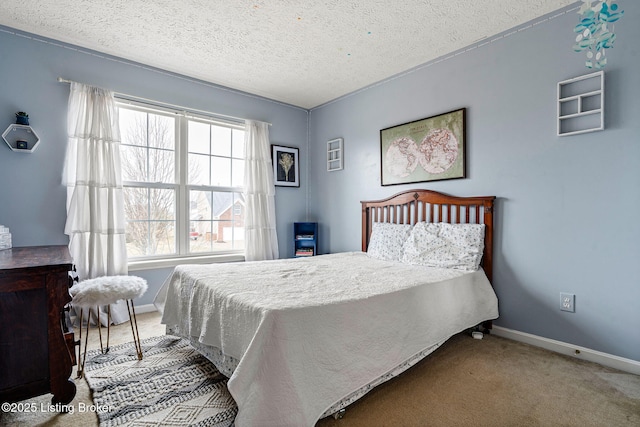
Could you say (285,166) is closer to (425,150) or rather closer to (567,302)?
(425,150)

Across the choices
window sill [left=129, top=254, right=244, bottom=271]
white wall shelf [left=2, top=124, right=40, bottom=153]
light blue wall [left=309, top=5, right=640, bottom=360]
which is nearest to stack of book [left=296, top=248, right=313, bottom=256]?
window sill [left=129, top=254, right=244, bottom=271]

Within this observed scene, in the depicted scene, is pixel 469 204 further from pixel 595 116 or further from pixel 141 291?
pixel 141 291

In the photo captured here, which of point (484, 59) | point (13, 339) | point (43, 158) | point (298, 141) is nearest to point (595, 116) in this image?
point (484, 59)

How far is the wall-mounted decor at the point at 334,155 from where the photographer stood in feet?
13.6

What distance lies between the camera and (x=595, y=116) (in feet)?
7.21

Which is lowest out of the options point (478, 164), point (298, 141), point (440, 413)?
point (440, 413)

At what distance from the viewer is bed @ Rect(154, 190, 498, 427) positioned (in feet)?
4.40

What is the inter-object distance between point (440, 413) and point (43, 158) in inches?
140

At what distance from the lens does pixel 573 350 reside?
7.47 ft

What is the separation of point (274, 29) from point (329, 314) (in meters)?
2.31

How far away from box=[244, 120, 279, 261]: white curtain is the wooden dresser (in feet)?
7.62

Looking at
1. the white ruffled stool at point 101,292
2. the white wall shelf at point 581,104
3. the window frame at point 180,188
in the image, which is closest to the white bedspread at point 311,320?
the white ruffled stool at point 101,292

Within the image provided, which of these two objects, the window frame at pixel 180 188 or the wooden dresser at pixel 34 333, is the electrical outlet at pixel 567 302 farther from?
the window frame at pixel 180 188

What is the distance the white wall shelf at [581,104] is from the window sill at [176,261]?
3.41 metres
